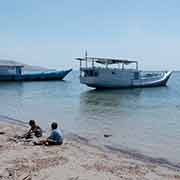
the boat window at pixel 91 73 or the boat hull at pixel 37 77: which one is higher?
the boat window at pixel 91 73

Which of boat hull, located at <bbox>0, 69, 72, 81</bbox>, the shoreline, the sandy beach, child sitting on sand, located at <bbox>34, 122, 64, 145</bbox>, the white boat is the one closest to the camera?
the sandy beach

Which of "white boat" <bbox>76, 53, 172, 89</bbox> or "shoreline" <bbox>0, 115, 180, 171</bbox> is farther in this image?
"white boat" <bbox>76, 53, 172, 89</bbox>

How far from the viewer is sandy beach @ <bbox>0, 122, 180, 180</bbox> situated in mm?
7656

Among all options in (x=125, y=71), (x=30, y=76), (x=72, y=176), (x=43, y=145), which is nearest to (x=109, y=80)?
(x=125, y=71)

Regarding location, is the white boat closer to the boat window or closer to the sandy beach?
the boat window

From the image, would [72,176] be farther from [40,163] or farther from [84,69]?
[84,69]

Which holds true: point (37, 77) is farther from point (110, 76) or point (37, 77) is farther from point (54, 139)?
point (54, 139)

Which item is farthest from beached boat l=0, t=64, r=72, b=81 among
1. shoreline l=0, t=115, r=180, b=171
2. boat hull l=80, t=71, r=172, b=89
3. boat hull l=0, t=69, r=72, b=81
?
shoreline l=0, t=115, r=180, b=171

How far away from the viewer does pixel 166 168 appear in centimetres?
938

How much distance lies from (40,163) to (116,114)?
14271 mm

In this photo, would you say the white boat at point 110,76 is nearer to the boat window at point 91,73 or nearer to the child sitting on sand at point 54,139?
the boat window at point 91,73

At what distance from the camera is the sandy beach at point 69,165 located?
301 inches

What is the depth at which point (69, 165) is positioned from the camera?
855cm

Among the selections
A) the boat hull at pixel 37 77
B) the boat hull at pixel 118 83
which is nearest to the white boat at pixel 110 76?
the boat hull at pixel 118 83
